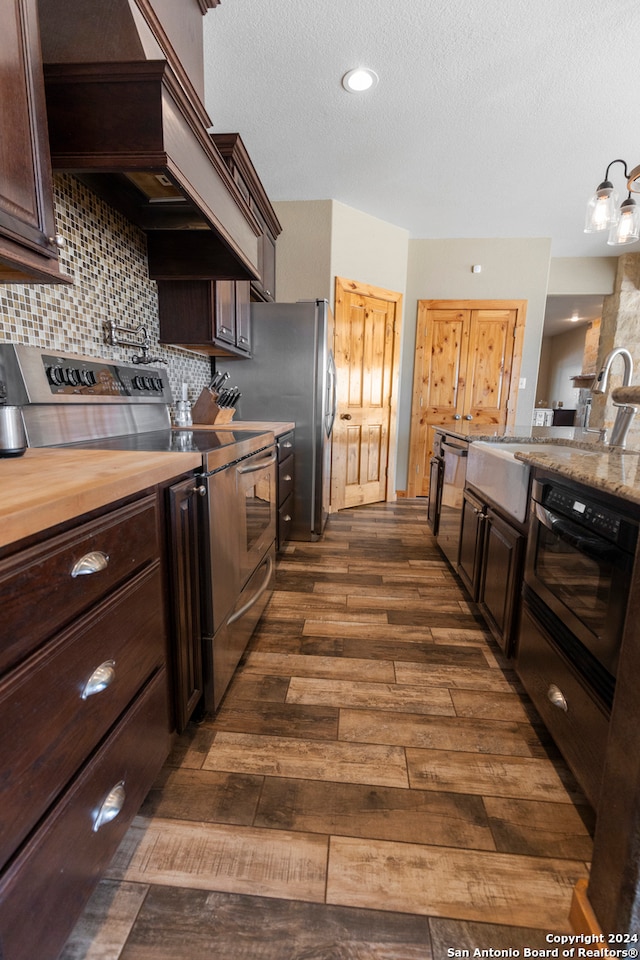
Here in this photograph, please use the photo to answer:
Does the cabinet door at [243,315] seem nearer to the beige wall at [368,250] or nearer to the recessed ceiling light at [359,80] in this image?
the recessed ceiling light at [359,80]

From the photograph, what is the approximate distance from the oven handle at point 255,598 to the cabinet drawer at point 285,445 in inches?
27.0

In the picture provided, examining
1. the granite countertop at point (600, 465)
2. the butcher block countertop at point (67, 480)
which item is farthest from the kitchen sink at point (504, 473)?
the butcher block countertop at point (67, 480)

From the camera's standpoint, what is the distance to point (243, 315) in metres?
2.75

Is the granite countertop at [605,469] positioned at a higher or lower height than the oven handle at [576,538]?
higher

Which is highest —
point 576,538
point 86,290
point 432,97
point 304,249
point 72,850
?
point 432,97

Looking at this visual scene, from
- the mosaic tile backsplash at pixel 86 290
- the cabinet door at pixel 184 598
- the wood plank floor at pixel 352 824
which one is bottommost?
the wood plank floor at pixel 352 824

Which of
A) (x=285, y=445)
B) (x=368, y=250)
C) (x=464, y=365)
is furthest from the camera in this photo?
(x=464, y=365)

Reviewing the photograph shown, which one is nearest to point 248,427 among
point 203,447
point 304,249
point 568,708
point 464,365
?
point 203,447

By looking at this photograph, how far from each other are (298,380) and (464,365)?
7.65ft

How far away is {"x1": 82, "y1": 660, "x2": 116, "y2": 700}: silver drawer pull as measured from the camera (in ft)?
2.40

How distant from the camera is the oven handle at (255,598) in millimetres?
1544

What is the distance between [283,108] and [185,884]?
136 inches

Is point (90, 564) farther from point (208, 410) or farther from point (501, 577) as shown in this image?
point (208, 410)

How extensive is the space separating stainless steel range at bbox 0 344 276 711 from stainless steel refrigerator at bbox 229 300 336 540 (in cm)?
113
